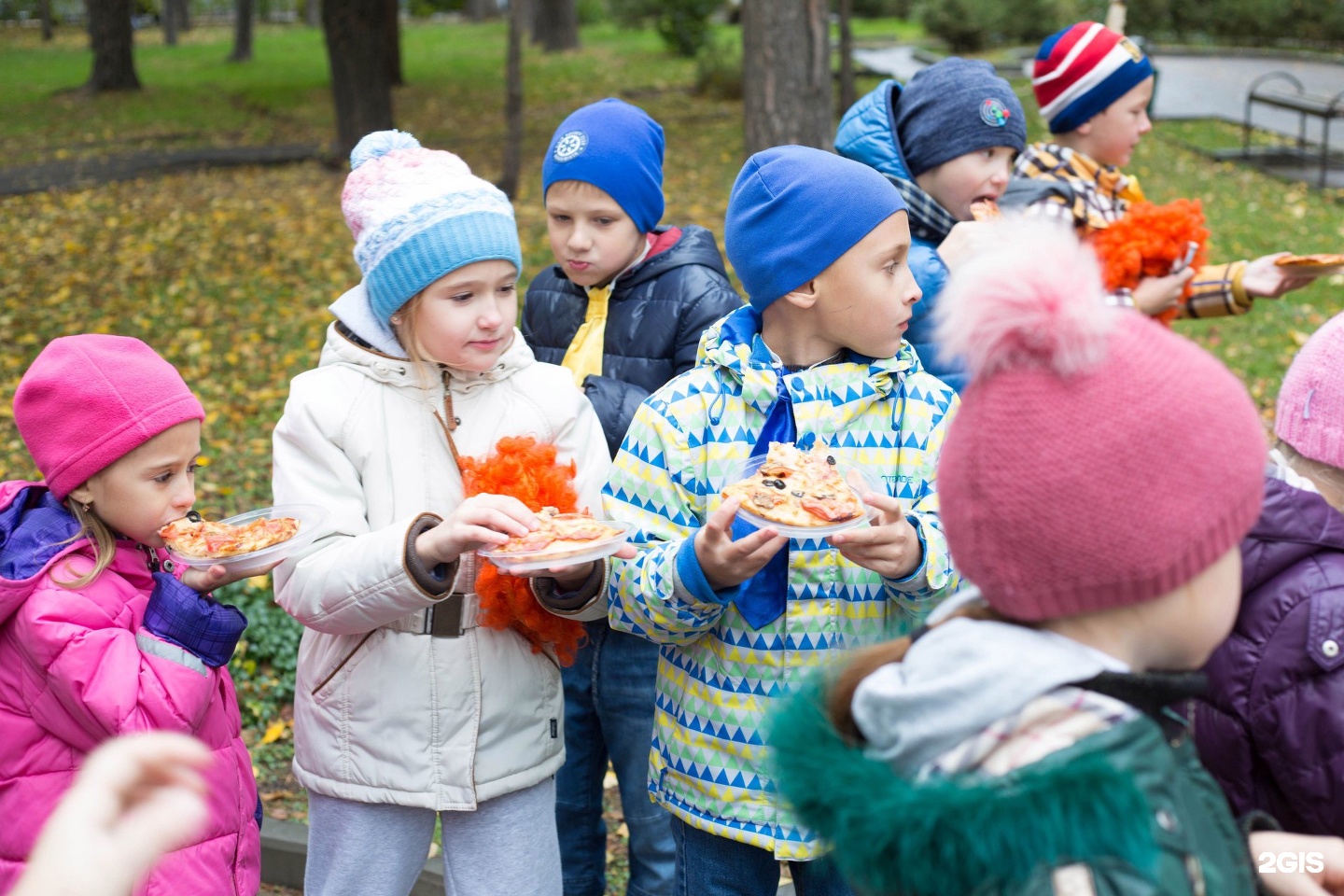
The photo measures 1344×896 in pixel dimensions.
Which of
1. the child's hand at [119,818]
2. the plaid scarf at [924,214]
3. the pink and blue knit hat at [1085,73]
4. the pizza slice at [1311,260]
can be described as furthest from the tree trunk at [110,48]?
the child's hand at [119,818]

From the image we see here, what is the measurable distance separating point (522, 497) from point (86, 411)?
0.98 m

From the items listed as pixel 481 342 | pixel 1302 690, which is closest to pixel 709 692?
pixel 481 342

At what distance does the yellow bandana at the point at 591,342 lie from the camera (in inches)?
144

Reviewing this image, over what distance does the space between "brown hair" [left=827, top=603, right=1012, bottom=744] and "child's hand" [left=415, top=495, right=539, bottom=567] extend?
864mm

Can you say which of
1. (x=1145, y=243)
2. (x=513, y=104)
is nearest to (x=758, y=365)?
(x=1145, y=243)

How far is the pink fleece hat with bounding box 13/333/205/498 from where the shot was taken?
272cm

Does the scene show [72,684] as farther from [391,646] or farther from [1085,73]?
[1085,73]

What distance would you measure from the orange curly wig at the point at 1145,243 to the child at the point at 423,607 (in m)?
2.06

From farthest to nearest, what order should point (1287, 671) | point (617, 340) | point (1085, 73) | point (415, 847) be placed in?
point (1085, 73), point (617, 340), point (415, 847), point (1287, 671)

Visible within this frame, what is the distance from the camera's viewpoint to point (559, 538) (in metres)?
2.51

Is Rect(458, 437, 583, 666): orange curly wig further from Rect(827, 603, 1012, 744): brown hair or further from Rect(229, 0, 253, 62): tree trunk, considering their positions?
Rect(229, 0, 253, 62): tree trunk

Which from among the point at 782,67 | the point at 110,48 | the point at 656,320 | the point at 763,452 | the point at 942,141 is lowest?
the point at 763,452

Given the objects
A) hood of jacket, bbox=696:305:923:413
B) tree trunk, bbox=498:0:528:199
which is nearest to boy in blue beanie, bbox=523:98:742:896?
hood of jacket, bbox=696:305:923:413

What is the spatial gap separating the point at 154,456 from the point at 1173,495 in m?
2.20
